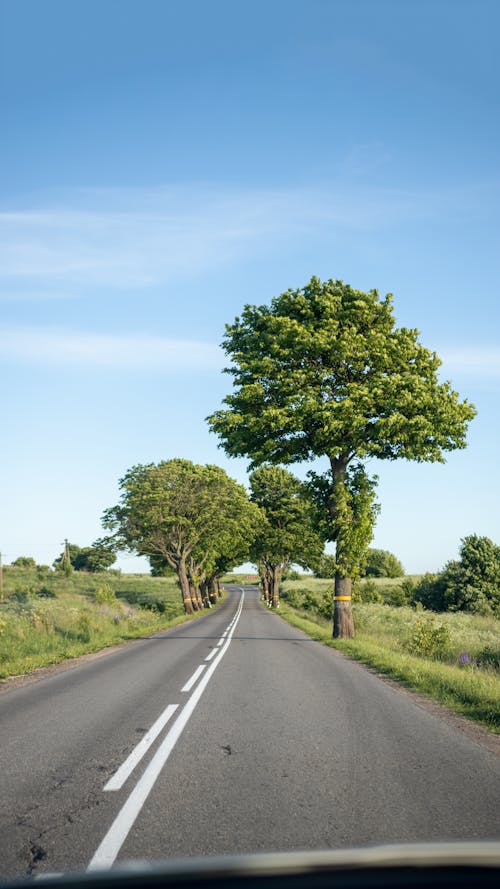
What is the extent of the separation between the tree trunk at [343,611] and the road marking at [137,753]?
13.2 m

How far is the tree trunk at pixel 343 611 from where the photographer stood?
857 inches

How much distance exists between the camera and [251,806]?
4949 millimetres

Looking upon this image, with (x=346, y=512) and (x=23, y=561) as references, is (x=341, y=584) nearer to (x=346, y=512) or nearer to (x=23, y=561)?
(x=346, y=512)

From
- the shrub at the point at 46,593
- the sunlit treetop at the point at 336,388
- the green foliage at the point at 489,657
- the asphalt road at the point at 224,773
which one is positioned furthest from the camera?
the shrub at the point at 46,593

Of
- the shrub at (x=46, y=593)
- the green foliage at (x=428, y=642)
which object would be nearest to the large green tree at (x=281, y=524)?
the shrub at (x=46, y=593)

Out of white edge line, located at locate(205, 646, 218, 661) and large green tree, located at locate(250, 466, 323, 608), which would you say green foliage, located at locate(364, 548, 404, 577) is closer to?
large green tree, located at locate(250, 466, 323, 608)

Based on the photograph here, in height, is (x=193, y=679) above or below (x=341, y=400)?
below

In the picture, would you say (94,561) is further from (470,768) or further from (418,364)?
(470,768)

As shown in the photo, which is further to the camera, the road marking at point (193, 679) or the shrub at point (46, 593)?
the shrub at point (46, 593)

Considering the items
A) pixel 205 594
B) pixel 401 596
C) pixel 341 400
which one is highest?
pixel 341 400

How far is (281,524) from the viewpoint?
6109 cm

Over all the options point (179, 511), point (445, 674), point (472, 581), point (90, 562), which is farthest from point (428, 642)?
point (90, 562)

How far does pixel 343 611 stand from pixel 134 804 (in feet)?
57.4

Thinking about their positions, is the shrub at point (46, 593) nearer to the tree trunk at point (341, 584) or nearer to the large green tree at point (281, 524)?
the large green tree at point (281, 524)
